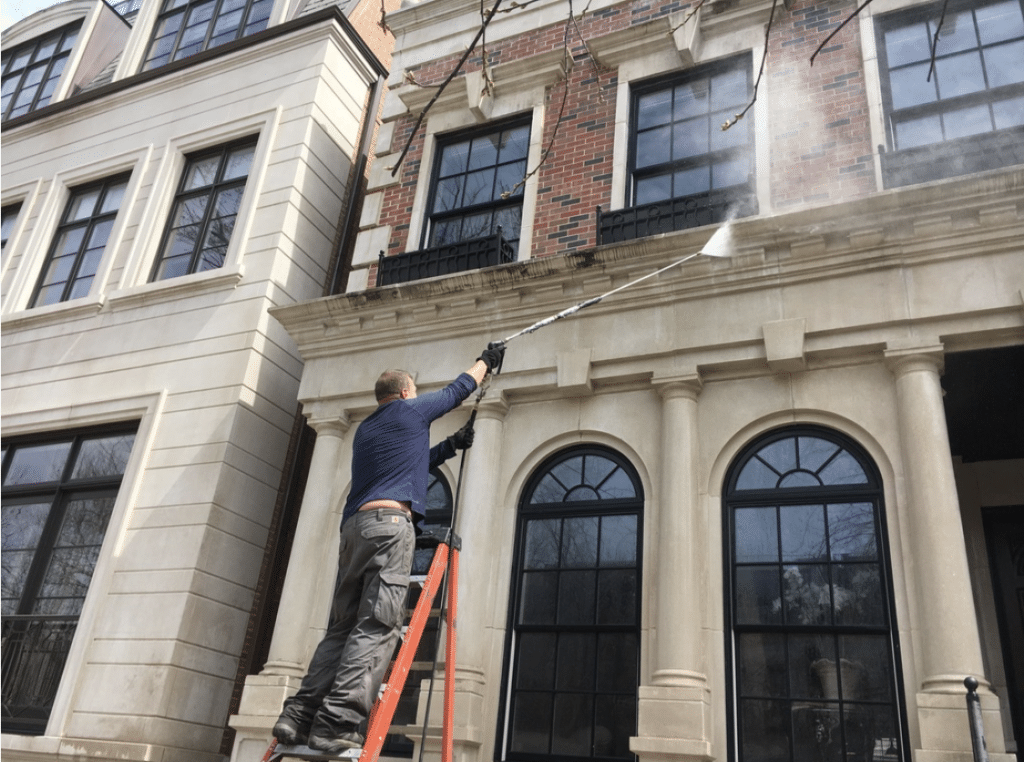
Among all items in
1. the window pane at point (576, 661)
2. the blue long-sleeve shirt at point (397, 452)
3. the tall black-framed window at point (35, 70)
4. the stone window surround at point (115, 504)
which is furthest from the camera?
the tall black-framed window at point (35, 70)

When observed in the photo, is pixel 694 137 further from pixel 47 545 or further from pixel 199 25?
pixel 199 25

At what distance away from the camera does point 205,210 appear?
38.6 feet

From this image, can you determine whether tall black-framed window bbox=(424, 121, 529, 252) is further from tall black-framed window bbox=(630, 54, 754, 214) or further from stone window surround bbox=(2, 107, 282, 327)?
stone window surround bbox=(2, 107, 282, 327)

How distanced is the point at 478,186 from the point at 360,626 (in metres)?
6.25

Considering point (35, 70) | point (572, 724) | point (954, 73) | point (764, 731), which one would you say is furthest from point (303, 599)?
point (35, 70)

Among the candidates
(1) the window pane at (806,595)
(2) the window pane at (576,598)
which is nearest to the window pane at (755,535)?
(1) the window pane at (806,595)

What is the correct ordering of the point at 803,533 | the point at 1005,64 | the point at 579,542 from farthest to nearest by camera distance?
the point at 1005,64
the point at 579,542
the point at 803,533

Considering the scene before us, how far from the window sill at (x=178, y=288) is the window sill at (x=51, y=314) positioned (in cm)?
26

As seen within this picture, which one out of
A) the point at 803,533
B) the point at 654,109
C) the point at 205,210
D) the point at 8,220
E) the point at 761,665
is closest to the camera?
the point at 761,665

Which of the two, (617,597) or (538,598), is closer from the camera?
(617,597)

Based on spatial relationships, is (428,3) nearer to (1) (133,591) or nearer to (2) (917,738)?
(1) (133,591)

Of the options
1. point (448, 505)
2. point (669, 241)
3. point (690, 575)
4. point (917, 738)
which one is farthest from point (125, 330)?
point (917, 738)

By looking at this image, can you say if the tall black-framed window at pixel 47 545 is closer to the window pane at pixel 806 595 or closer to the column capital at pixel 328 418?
the column capital at pixel 328 418

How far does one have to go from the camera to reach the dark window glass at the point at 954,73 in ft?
24.7
